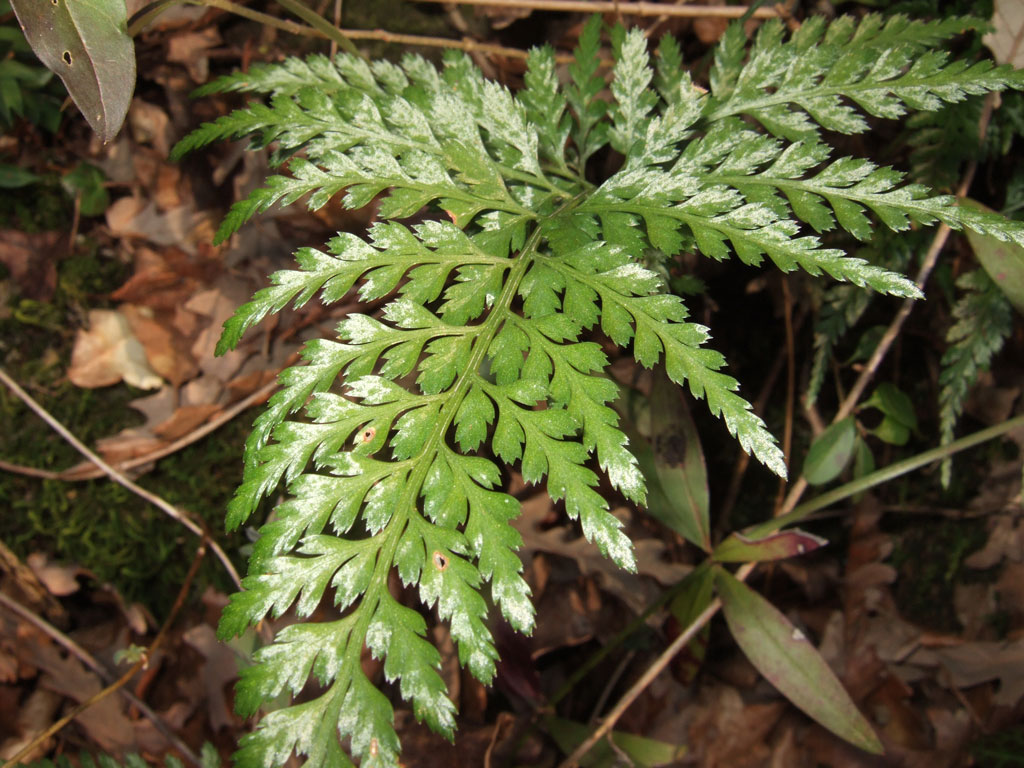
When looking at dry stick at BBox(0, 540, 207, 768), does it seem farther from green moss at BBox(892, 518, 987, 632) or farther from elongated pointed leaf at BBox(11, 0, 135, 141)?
green moss at BBox(892, 518, 987, 632)

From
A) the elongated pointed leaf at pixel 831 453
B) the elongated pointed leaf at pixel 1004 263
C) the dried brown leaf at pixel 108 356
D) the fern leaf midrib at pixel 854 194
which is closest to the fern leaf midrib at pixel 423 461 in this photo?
the fern leaf midrib at pixel 854 194

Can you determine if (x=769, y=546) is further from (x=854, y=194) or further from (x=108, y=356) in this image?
(x=108, y=356)

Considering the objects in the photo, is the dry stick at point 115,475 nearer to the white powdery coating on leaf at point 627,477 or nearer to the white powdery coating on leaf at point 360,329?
the white powdery coating on leaf at point 360,329

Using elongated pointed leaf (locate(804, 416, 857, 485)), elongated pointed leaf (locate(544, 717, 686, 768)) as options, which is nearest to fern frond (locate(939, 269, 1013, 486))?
elongated pointed leaf (locate(804, 416, 857, 485))

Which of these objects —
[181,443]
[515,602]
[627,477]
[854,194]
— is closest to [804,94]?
[854,194]

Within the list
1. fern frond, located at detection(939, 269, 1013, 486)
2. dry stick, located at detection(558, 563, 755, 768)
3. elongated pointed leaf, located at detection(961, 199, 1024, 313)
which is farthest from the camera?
dry stick, located at detection(558, 563, 755, 768)
